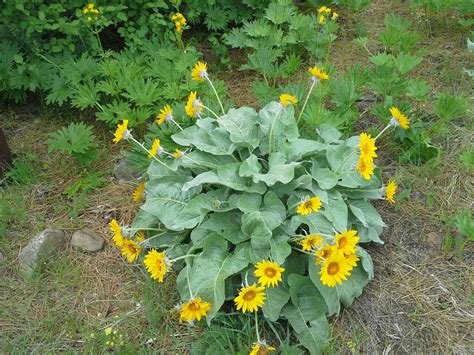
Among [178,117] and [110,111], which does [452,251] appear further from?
[110,111]

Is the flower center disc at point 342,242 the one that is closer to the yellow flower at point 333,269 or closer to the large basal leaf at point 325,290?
the yellow flower at point 333,269

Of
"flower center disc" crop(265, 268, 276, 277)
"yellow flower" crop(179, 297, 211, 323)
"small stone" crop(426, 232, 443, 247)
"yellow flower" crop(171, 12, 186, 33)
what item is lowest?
"small stone" crop(426, 232, 443, 247)

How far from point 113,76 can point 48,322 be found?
1802mm

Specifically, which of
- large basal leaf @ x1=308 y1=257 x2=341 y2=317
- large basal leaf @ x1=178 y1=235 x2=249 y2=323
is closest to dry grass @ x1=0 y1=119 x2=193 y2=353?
large basal leaf @ x1=178 y1=235 x2=249 y2=323

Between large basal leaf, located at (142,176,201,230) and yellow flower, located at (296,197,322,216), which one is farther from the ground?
yellow flower, located at (296,197,322,216)

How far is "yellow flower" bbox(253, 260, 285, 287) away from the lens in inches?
88.0

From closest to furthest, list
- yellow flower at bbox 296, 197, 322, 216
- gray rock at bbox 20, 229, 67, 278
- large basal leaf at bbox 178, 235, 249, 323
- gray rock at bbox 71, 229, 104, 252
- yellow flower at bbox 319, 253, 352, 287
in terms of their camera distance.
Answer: yellow flower at bbox 319, 253, 352, 287 < yellow flower at bbox 296, 197, 322, 216 < large basal leaf at bbox 178, 235, 249, 323 < gray rock at bbox 20, 229, 67, 278 < gray rock at bbox 71, 229, 104, 252

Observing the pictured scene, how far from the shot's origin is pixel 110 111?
3613mm

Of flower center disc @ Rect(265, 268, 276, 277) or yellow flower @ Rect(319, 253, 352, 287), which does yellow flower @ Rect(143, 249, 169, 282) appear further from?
yellow flower @ Rect(319, 253, 352, 287)

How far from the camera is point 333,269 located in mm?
2199

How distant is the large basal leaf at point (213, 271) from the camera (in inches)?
94.9

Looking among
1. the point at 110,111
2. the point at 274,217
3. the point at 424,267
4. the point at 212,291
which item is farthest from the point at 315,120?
the point at 110,111

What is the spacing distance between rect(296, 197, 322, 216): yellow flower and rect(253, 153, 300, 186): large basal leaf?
0.22m

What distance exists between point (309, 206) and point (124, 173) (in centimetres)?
165
